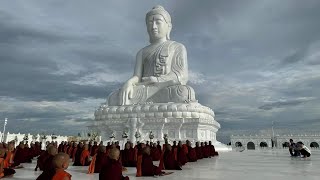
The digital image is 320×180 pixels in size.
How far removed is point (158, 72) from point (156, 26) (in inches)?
147

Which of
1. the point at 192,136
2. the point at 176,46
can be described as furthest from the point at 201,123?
the point at 176,46

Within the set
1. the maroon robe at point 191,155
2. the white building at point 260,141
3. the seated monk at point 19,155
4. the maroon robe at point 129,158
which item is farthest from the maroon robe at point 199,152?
the white building at point 260,141

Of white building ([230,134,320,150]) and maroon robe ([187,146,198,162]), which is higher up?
white building ([230,134,320,150])

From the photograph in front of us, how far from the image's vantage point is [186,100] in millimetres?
Result: 19875

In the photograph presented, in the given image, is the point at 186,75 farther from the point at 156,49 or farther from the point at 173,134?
the point at 173,134

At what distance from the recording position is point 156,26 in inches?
947

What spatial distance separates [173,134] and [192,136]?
1158 millimetres

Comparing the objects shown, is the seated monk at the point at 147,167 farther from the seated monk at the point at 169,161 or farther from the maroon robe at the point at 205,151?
the maroon robe at the point at 205,151

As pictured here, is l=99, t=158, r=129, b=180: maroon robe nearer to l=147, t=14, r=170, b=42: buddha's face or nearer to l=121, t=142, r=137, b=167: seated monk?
l=121, t=142, r=137, b=167: seated monk

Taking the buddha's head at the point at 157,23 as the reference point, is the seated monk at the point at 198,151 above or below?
below

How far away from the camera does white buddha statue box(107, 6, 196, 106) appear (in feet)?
68.7

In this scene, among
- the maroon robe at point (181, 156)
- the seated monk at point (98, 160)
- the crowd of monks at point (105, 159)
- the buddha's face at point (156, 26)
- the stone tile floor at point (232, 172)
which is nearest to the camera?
the crowd of monks at point (105, 159)

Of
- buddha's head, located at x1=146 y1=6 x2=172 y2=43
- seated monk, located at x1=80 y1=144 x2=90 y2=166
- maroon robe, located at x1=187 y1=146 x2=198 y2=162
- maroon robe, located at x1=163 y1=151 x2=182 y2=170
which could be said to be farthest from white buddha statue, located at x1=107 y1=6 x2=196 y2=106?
Result: maroon robe, located at x1=163 y1=151 x2=182 y2=170

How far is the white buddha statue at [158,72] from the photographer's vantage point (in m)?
20.9
